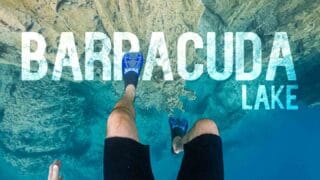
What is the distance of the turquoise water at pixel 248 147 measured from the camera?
111 inches

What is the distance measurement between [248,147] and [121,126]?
4.27 ft

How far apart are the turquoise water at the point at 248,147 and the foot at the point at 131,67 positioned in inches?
12.3

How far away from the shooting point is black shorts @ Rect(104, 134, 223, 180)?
1.82 metres

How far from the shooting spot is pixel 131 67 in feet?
8.71

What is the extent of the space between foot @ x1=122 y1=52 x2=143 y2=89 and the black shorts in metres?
0.78

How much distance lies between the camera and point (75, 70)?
2.72m

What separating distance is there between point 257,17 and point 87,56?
0.99 meters

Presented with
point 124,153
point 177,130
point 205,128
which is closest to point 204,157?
point 205,128

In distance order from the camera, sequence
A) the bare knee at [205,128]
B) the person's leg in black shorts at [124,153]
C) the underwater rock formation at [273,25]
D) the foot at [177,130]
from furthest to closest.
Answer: the underwater rock formation at [273,25], the foot at [177,130], the bare knee at [205,128], the person's leg in black shorts at [124,153]

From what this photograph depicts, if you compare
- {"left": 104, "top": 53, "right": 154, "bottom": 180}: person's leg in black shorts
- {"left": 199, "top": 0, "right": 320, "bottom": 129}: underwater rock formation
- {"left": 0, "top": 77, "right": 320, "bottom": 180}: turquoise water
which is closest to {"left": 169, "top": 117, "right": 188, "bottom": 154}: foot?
{"left": 0, "top": 77, "right": 320, "bottom": 180}: turquoise water

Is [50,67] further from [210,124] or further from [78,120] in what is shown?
[210,124]

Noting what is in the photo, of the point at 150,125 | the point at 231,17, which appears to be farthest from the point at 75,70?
the point at 231,17

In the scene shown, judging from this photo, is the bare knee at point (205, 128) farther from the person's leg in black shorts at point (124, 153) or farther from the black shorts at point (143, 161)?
the person's leg in black shorts at point (124, 153)

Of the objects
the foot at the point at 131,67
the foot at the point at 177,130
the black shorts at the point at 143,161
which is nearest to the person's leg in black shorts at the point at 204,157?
the black shorts at the point at 143,161
